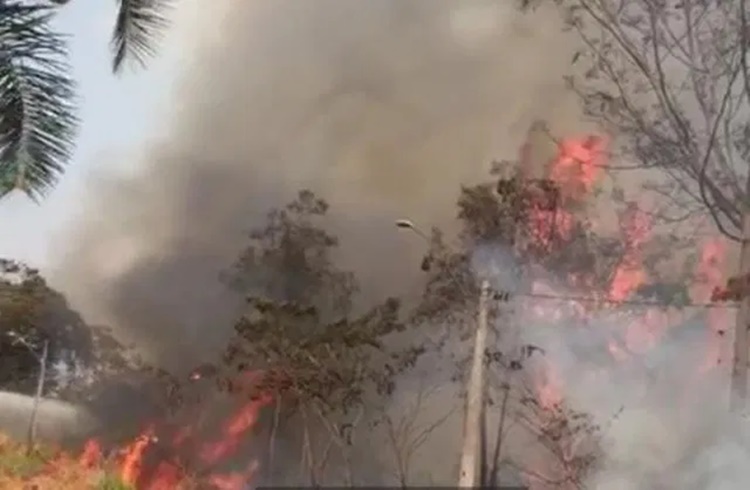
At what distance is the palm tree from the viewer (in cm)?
549

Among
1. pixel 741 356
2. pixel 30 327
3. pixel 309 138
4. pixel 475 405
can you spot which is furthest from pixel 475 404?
pixel 30 327

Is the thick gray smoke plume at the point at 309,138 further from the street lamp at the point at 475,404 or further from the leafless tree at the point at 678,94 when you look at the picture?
the street lamp at the point at 475,404

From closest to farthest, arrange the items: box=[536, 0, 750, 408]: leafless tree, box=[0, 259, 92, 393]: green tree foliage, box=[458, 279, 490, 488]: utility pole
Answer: box=[458, 279, 490, 488]: utility pole < box=[0, 259, 92, 393]: green tree foliage < box=[536, 0, 750, 408]: leafless tree

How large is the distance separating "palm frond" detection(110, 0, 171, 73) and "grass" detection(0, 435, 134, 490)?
6.04ft

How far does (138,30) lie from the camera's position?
5848 millimetres

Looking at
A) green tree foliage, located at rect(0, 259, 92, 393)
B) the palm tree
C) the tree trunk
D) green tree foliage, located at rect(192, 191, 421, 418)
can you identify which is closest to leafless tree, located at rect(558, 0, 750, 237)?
green tree foliage, located at rect(192, 191, 421, 418)

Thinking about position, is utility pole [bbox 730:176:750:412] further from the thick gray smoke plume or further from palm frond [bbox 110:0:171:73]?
palm frond [bbox 110:0:171:73]

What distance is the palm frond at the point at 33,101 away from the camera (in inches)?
216

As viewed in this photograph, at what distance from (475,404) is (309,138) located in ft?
4.86

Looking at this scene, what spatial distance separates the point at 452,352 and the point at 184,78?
1840mm

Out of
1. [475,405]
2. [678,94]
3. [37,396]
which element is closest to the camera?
[475,405]

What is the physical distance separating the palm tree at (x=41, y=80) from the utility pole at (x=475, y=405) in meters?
2.03

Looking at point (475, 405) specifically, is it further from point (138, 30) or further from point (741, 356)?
point (138, 30)

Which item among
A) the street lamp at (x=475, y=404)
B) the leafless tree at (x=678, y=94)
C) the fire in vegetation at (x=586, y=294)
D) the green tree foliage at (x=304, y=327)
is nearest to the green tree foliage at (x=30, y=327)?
the green tree foliage at (x=304, y=327)
